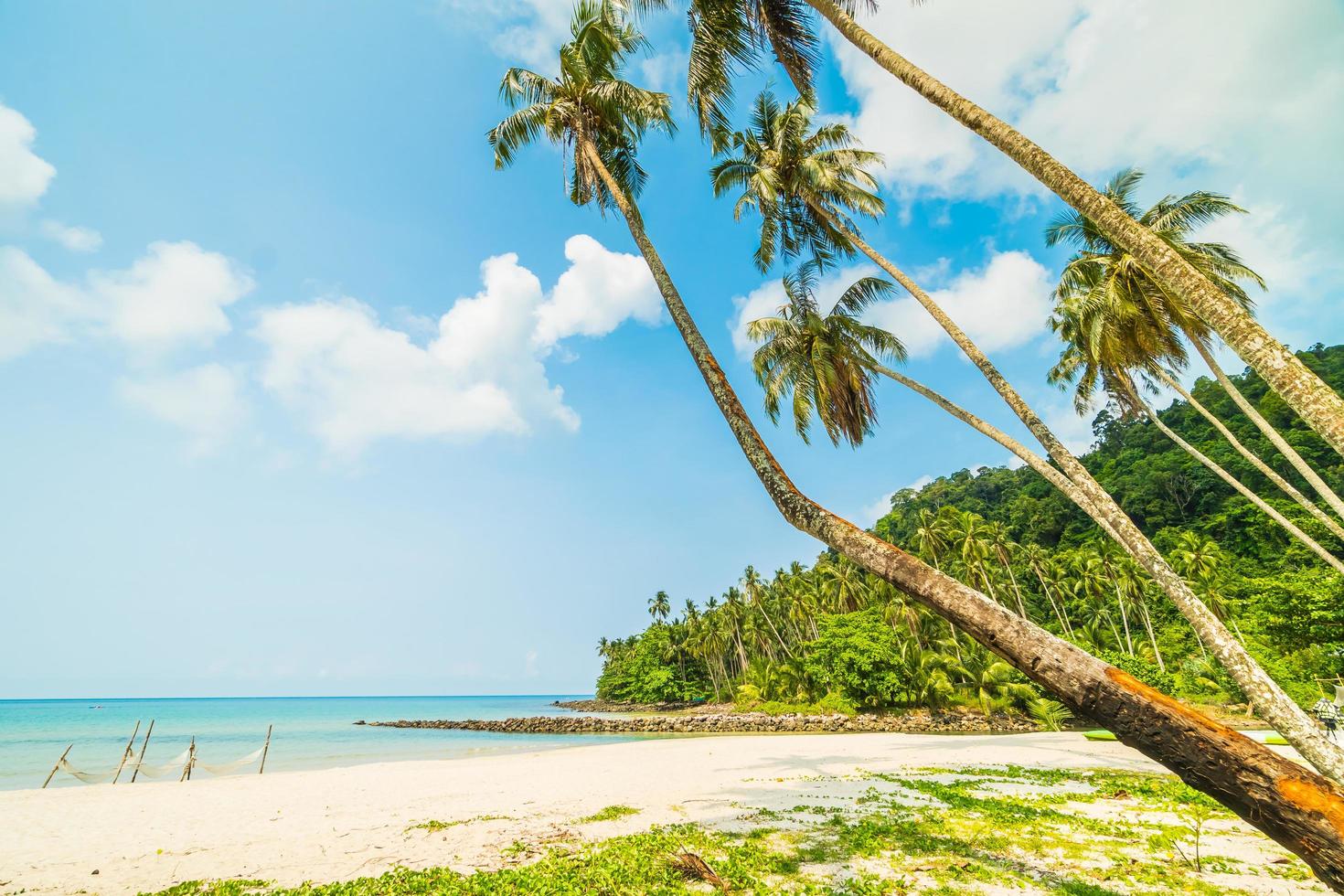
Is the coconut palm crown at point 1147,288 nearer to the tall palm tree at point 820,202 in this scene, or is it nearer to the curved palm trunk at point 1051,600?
the tall palm tree at point 820,202

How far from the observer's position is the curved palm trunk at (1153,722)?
2.36 meters

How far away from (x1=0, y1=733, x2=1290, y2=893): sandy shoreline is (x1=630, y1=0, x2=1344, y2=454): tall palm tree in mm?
7362

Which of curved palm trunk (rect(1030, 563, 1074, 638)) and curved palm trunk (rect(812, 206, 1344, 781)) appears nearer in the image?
curved palm trunk (rect(812, 206, 1344, 781))

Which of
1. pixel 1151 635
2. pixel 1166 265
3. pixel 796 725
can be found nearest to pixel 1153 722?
pixel 1166 265

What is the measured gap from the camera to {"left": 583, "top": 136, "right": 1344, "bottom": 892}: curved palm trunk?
2359 mm

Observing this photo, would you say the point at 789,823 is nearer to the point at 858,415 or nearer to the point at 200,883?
the point at 200,883

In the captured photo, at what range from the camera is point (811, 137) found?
39.9ft

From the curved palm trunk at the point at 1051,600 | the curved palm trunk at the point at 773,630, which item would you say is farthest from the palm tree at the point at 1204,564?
the curved palm trunk at the point at 773,630

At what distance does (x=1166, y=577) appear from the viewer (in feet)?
20.9

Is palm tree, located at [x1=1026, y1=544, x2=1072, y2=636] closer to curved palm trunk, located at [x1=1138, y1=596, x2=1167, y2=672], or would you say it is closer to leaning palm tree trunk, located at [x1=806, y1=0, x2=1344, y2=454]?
Answer: curved palm trunk, located at [x1=1138, y1=596, x2=1167, y2=672]

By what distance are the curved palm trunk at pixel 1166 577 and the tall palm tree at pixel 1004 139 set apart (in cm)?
190

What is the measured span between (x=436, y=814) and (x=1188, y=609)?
33.8 feet

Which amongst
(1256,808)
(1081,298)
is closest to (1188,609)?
(1256,808)

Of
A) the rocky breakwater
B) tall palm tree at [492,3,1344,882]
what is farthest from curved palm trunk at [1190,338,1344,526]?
the rocky breakwater
